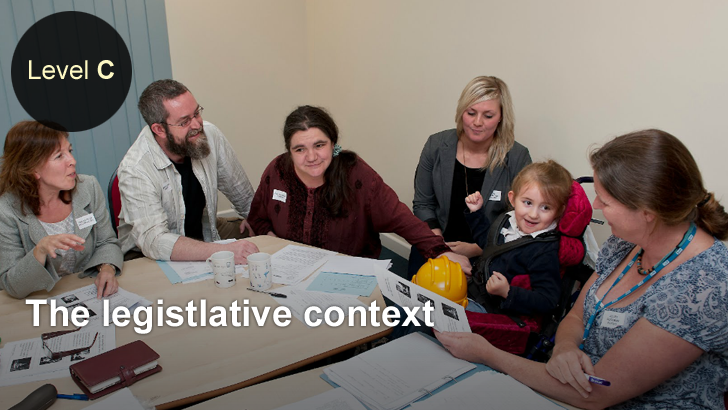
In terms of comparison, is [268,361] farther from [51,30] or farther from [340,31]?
[340,31]

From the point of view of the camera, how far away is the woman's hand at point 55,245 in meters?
1.62

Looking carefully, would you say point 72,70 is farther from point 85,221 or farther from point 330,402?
point 330,402

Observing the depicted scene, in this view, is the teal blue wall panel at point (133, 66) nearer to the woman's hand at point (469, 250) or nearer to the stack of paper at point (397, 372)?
the woman's hand at point (469, 250)

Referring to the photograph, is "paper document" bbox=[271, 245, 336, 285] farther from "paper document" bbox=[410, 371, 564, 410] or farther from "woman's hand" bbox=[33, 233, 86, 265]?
"paper document" bbox=[410, 371, 564, 410]

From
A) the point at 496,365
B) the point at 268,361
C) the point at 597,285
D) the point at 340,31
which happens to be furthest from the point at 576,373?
the point at 340,31

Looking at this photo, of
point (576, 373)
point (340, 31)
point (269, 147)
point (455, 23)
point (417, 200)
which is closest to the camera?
point (576, 373)

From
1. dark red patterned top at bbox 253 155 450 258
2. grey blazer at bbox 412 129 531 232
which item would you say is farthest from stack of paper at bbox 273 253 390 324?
grey blazer at bbox 412 129 531 232

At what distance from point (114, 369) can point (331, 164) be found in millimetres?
1394

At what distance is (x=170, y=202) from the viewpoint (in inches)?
98.7

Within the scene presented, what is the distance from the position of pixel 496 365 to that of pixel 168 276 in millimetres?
1288

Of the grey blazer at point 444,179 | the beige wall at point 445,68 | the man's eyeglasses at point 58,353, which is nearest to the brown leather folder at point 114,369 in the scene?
the man's eyeglasses at point 58,353

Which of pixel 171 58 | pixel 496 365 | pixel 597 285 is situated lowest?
pixel 496 365

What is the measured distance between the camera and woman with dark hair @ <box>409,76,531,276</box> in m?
2.57

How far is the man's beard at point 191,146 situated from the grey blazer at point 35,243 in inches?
18.3
